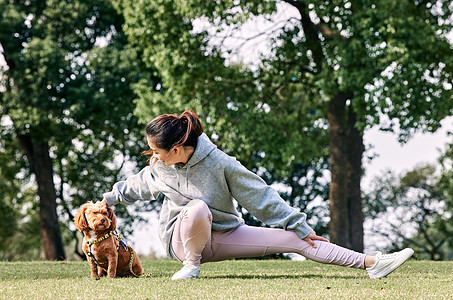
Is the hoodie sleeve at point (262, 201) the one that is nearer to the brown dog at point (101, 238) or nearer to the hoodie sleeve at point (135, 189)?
the hoodie sleeve at point (135, 189)

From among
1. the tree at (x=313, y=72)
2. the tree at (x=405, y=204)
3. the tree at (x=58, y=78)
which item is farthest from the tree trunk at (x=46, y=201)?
the tree at (x=405, y=204)

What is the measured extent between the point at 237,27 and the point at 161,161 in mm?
10860

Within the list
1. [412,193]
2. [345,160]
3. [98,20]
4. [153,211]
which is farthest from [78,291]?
[412,193]

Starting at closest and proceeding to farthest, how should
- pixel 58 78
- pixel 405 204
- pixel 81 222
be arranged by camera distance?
pixel 81 222 < pixel 58 78 < pixel 405 204


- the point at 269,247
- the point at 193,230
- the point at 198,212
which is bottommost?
the point at 269,247

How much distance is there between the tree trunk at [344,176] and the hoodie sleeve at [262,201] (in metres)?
10.7

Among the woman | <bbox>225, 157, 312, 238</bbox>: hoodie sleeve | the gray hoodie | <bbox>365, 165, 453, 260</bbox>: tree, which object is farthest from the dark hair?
<bbox>365, 165, 453, 260</bbox>: tree

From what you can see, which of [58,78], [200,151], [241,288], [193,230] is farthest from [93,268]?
[58,78]

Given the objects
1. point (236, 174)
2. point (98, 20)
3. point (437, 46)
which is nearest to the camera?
point (236, 174)

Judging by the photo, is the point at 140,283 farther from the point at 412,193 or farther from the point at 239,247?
the point at 412,193

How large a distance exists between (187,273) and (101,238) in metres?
0.79

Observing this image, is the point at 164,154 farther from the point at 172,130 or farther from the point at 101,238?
the point at 101,238

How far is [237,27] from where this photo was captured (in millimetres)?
15531

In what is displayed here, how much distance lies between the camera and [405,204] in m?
28.0
